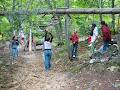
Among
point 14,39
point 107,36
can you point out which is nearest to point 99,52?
point 107,36

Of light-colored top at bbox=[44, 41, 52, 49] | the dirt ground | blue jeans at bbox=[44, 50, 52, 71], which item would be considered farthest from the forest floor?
light-colored top at bbox=[44, 41, 52, 49]

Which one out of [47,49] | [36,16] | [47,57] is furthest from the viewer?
[36,16]

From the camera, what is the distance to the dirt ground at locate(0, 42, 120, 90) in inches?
593

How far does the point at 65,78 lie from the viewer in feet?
55.3

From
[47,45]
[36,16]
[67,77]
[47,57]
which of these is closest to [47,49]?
[47,45]

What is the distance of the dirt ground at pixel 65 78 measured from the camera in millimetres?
15070

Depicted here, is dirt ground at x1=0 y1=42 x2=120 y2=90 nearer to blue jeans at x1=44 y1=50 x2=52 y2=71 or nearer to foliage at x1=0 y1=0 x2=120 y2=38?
blue jeans at x1=44 y1=50 x2=52 y2=71

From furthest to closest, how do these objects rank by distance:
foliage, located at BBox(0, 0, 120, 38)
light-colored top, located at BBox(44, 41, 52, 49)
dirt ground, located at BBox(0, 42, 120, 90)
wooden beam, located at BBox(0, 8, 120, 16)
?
foliage, located at BBox(0, 0, 120, 38)
light-colored top, located at BBox(44, 41, 52, 49)
wooden beam, located at BBox(0, 8, 120, 16)
dirt ground, located at BBox(0, 42, 120, 90)

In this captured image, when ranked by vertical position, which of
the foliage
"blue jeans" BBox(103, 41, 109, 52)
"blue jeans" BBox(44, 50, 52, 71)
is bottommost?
"blue jeans" BBox(44, 50, 52, 71)

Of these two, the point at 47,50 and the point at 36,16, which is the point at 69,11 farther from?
the point at 36,16

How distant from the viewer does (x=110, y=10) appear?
17531 millimetres

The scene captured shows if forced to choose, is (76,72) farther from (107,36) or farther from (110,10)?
(110,10)

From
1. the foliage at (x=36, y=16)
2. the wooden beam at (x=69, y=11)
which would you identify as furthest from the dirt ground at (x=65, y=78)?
the wooden beam at (x=69, y=11)

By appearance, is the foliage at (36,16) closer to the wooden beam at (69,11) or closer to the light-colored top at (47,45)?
the wooden beam at (69,11)
